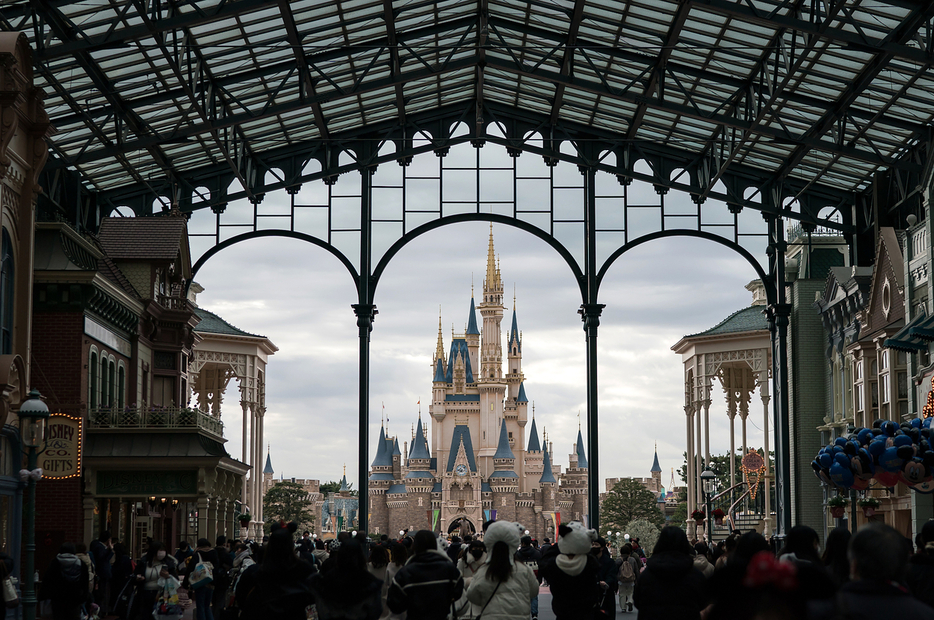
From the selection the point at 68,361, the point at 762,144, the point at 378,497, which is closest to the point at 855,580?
the point at 68,361

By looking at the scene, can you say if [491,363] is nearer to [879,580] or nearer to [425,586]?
[425,586]

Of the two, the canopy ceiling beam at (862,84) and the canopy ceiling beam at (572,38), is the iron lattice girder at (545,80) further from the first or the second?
the canopy ceiling beam at (862,84)

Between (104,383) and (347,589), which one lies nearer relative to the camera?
(347,589)

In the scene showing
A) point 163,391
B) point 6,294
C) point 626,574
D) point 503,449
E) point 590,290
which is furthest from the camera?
point 503,449

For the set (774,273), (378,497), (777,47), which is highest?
(777,47)

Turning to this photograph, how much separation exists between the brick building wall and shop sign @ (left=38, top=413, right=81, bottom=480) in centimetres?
2201

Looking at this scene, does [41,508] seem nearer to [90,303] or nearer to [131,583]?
[90,303]

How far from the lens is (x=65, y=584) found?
15609mm

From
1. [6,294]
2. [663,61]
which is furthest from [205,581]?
[663,61]

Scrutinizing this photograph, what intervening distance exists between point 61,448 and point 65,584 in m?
9.52

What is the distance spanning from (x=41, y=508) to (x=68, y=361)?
3.35m

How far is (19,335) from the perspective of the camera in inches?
862

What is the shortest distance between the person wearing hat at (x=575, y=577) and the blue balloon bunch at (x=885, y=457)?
993 centimetres

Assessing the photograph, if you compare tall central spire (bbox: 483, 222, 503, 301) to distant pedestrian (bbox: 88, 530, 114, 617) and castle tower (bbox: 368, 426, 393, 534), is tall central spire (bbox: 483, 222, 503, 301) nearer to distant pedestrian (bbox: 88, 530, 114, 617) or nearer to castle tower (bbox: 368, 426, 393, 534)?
castle tower (bbox: 368, 426, 393, 534)
